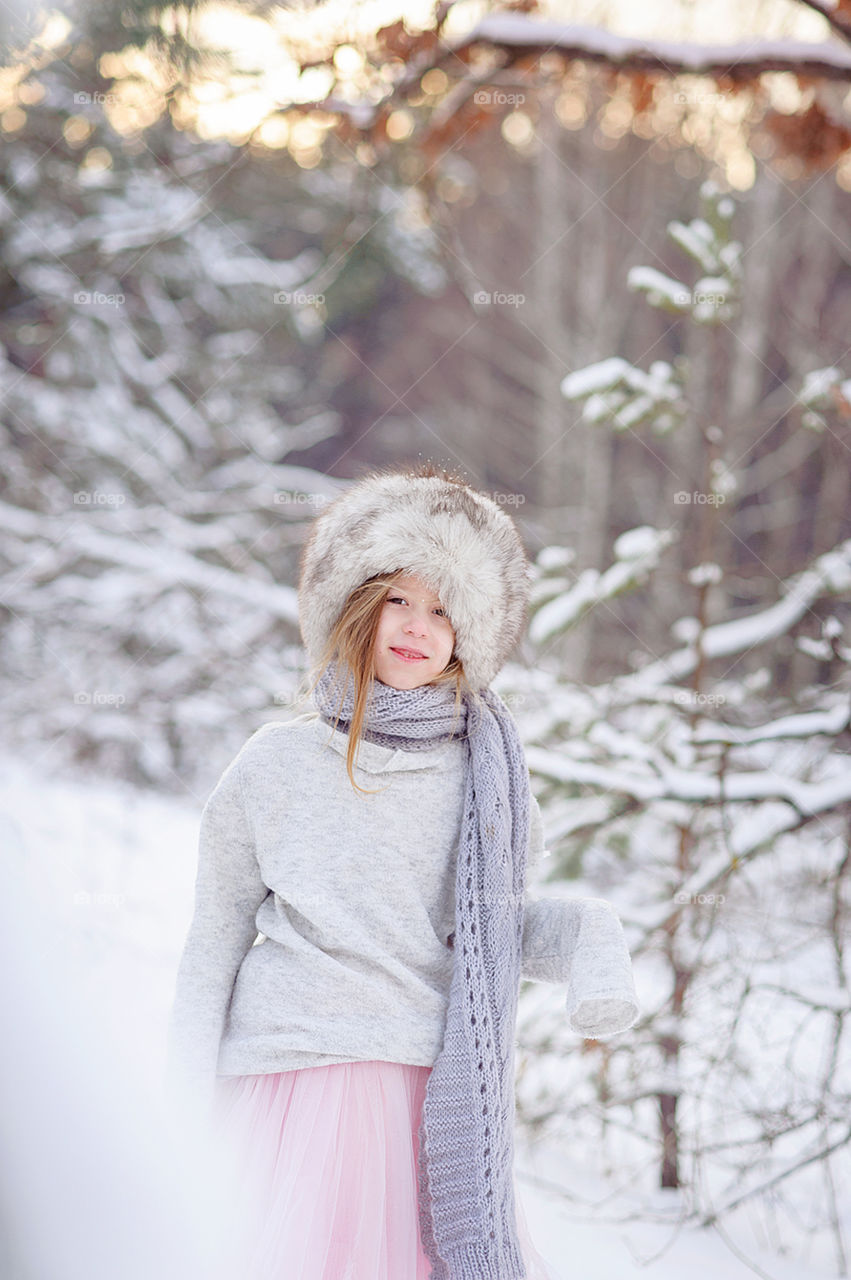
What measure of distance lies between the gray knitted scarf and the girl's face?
2 centimetres

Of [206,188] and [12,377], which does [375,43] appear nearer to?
[206,188]

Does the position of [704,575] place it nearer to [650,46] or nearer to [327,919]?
Result: [650,46]

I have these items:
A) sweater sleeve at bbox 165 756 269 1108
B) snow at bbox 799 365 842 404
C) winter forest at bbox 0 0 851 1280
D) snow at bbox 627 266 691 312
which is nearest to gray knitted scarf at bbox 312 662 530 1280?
sweater sleeve at bbox 165 756 269 1108

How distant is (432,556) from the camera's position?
1.52 m

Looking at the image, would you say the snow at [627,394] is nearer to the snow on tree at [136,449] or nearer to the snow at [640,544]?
the snow at [640,544]

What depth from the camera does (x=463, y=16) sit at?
132 inches

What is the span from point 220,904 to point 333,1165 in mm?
394

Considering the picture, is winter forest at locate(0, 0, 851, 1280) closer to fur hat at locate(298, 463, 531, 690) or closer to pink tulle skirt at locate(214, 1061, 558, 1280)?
pink tulle skirt at locate(214, 1061, 558, 1280)

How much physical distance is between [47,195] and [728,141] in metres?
3.69

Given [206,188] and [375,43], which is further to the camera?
[206,188]

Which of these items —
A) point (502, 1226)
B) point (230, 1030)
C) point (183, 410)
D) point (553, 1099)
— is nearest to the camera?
point (502, 1226)

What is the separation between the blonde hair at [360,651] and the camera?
4.89 ft

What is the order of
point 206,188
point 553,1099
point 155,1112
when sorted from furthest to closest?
1. point 206,188
2. point 553,1099
3. point 155,1112

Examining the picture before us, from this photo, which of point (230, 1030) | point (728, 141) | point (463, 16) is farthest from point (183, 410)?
point (230, 1030)
